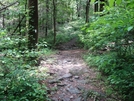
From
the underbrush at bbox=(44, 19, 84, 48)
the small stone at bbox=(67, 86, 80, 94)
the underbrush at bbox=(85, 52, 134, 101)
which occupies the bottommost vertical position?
the small stone at bbox=(67, 86, 80, 94)

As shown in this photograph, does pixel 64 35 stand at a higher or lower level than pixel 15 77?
higher

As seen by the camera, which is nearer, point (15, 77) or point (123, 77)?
point (15, 77)

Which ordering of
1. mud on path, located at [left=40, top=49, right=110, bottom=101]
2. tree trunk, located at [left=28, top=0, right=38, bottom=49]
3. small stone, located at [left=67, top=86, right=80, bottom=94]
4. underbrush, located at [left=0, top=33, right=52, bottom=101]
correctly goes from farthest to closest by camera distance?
tree trunk, located at [left=28, top=0, right=38, bottom=49] < small stone, located at [left=67, top=86, right=80, bottom=94] < mud on path, located at [left=40, top=49, right=110, bottom=101] < underbrush, located at [left=0, top=33, right=52, bottom=101]

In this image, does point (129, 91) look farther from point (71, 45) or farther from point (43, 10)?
point (43, 10)

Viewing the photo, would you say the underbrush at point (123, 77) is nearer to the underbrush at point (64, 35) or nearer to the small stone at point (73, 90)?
the small stone at point (73, 90)

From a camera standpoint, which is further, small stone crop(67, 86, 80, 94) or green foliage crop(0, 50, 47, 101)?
small stone crop(67, 86, 80, 94)

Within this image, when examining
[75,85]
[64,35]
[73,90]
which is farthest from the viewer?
[64,35]

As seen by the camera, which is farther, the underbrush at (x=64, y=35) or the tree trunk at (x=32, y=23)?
the underbrush at (x=64, y=35)

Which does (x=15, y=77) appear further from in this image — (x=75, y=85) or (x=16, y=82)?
(x=75, y=85)

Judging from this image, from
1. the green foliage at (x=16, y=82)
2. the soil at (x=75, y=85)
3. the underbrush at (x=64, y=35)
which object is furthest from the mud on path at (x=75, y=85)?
the underbrush at (x=64, y=35)

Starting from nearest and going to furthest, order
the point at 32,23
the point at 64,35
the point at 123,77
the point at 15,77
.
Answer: the point at 15,77 → the point at 123,77 → the point at 32,23 → the point at 64,35

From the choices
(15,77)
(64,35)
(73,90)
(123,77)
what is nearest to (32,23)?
(15,77)

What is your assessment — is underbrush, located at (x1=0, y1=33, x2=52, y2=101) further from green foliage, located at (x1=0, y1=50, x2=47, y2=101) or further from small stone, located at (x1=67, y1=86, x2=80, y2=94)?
small stone, located at (x1=67, y1=86, x2=80, y2=94)

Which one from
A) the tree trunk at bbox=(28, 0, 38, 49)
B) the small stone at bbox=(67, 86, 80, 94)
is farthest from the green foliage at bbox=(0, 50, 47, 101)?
the tree trunk at bbox=(28, 0, 38, 49)
